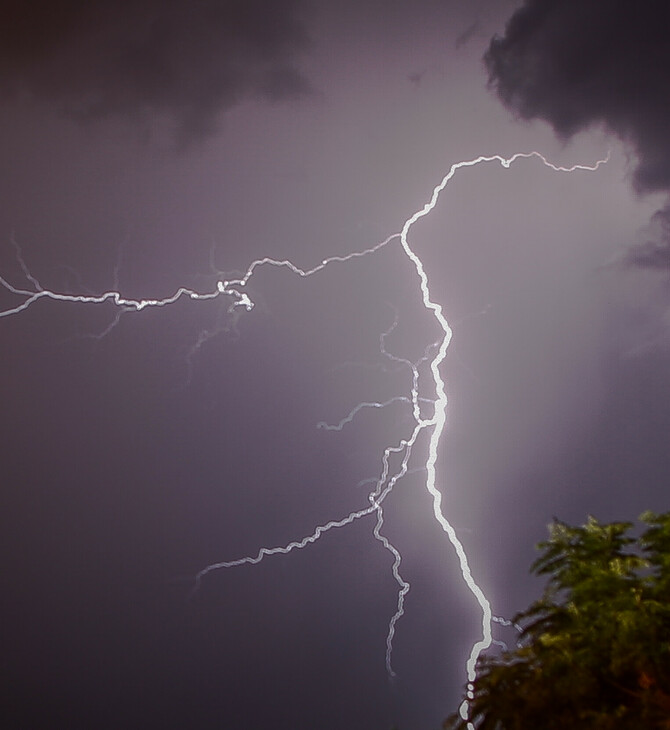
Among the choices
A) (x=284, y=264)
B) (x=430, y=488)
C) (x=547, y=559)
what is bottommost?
(x=547, y=559)

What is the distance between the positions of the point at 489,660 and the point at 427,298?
15.1m

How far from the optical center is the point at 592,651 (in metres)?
3.80

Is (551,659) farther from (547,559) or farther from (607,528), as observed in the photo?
(607,528)

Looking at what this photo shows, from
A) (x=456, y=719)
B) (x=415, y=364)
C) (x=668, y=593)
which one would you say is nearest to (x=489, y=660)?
(x=456, y=719)

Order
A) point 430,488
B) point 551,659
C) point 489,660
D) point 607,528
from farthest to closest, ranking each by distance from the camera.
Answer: point 430,488 < point 607,528 < point 489,660 < point 551,659

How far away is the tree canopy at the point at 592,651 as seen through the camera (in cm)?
344

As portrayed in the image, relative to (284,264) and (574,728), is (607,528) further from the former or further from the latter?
(284,264)

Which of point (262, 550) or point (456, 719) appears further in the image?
point (262, 550)

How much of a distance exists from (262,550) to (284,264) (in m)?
10.5

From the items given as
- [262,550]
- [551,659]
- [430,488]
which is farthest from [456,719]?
[262,550]

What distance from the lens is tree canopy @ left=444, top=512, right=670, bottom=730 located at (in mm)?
3445

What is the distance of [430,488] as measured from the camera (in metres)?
17.3

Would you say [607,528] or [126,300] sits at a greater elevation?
[126,300]

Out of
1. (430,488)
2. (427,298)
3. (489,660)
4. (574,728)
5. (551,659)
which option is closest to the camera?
(574,728)
